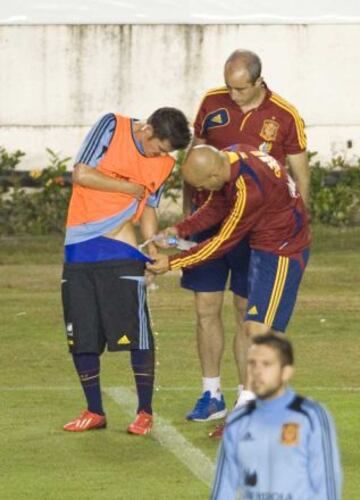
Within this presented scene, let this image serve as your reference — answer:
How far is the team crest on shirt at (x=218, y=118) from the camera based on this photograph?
37.7 ft

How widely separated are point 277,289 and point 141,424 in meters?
1.16

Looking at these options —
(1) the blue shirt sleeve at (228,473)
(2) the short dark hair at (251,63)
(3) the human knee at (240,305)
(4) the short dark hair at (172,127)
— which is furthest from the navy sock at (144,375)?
(1) the blue shirt sleeve at (228,473)

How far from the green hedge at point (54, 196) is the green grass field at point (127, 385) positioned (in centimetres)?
142

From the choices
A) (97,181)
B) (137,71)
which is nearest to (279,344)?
(97,181)

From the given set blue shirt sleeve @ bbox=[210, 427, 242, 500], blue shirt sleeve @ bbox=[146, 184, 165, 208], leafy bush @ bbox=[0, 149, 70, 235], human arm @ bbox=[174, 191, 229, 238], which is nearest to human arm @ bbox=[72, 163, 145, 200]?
blue shirt sleeve @ bbox=[146, 184, 165, 208]

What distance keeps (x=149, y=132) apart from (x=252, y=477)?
445 cm

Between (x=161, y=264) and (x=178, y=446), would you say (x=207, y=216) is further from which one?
(x=178, y=446)

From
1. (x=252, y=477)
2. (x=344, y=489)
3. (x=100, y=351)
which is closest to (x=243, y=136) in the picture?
(x=100, y=351)

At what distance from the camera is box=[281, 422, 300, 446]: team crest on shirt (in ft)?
22.2

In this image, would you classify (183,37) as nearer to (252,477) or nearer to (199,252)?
(199,252)

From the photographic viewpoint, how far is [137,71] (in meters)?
24.5

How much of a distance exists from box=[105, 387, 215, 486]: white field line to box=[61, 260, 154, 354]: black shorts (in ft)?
1.69

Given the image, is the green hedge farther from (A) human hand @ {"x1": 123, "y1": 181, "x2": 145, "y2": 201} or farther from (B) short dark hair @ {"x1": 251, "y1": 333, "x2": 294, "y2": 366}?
(B) short dark hair @ {"x1": 251, "y1": 333, "x2": 294, "y2": 366}

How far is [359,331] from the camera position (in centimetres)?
1633
